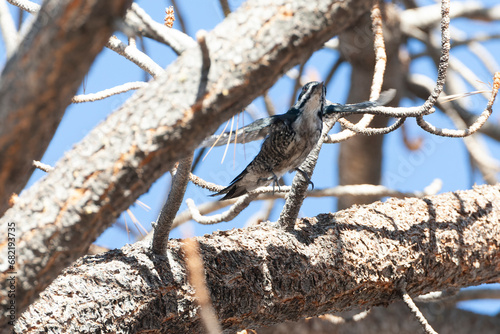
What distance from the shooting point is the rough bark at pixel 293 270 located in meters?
1.71

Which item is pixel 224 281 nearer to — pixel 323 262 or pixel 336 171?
pixel 323 262

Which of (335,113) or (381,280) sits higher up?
(335,113)

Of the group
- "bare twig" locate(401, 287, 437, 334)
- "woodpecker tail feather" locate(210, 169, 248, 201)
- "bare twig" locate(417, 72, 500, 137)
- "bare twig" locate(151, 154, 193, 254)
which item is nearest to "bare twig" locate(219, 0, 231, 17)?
"woodpecker tail feather" locate(210, 169, 248, 201)

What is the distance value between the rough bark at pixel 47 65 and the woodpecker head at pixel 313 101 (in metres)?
1.54

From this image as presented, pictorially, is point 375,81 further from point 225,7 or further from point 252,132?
point 225,7

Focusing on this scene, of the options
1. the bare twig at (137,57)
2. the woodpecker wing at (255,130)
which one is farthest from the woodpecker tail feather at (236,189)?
the bare twig at (137,57)

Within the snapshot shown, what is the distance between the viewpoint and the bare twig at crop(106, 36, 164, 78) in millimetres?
1870

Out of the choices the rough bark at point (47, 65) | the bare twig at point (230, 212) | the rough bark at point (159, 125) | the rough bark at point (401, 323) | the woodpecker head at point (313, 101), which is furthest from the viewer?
the rough bark at point (401, 323)

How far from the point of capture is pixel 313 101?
7.88 feet

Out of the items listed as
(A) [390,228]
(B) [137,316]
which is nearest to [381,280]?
(A) [390,228]

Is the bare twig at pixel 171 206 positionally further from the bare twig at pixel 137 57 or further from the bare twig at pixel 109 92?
the bare twig at pixel 109 92

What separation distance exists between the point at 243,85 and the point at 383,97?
124 cm

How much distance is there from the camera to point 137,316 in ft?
5.70

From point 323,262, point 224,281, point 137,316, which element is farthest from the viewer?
point 323,262
